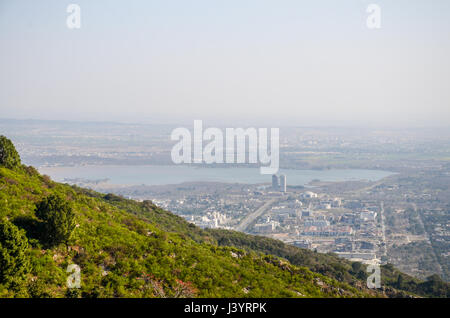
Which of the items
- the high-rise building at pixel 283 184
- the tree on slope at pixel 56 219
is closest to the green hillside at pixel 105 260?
the tree on slope at pixel 56 219

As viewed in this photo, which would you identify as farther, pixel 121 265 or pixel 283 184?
pixel 283 184

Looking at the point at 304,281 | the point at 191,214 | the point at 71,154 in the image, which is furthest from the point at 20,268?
the point at 71,154

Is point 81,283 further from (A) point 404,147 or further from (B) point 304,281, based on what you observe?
(A) point 404,147

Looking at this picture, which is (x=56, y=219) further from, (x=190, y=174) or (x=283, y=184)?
(x=190, y=174)

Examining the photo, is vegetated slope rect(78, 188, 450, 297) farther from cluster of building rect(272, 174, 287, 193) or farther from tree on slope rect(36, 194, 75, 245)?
cluster of building rect(272, 174, 287, 193)

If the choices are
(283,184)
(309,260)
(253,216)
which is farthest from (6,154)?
(283,184)

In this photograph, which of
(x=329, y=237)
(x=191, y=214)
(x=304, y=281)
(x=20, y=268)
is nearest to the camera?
(x=20, y=268)
